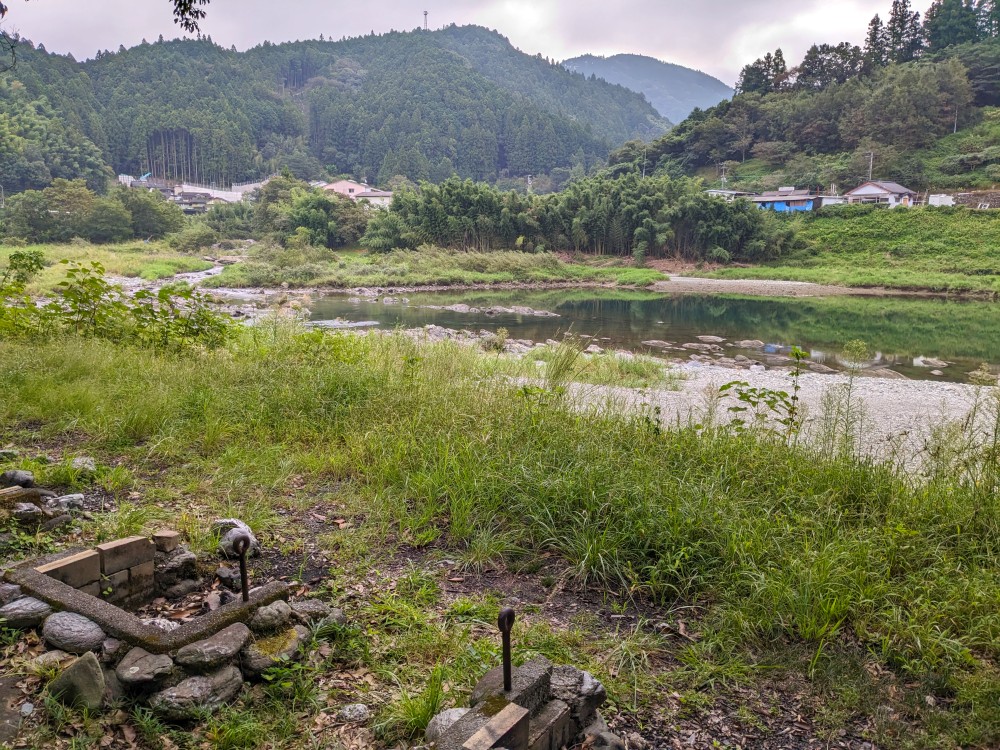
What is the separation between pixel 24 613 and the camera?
2.36 m

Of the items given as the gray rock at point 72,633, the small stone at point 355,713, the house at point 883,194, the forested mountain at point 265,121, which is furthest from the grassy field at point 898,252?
the forested mountain at point 265,121

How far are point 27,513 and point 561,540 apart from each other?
9.21ft

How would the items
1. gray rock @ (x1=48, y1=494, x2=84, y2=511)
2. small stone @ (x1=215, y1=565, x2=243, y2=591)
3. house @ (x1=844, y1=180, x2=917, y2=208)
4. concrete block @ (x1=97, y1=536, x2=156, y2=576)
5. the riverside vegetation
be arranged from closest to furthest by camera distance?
1. the riverside vegetation
2. concrete block @ (x1=97, y1=536, x2=156, y2=576)
3. small stone @ (x1=215, y1=565, x2=243, y2=591)
4. gray rock @ (x1=48, y1=494, x2=84, y2=511)
5. house @ (x1=844, y1=180, x2=917, y2=208)

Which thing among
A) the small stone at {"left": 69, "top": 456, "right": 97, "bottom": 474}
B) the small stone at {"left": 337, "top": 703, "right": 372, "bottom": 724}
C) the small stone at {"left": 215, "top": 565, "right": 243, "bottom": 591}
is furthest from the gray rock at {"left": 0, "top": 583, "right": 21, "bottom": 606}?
the small stone at {"left": 69, "top": 456, "right": 97, "bottom": 474}

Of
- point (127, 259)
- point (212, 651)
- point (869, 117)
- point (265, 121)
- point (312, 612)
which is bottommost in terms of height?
point (312, 612)

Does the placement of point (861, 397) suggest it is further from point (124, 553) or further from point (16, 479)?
point (16, 479)

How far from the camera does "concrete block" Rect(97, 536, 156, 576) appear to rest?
270 cm

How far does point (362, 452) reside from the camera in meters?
4.52

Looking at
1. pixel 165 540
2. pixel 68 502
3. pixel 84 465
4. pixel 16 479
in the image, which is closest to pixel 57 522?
pixel 68 502

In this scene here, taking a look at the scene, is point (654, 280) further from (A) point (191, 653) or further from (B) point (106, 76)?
(B) point (106, 76)

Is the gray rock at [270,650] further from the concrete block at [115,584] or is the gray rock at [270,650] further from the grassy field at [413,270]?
the grassy field at [413,270]

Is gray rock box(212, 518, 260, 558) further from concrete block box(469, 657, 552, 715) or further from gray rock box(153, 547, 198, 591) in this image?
concrete block box(469, 657, 552, 715)

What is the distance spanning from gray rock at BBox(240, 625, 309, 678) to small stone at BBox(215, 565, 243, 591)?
0.65 meters

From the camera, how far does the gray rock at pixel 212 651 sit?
7.11ft
